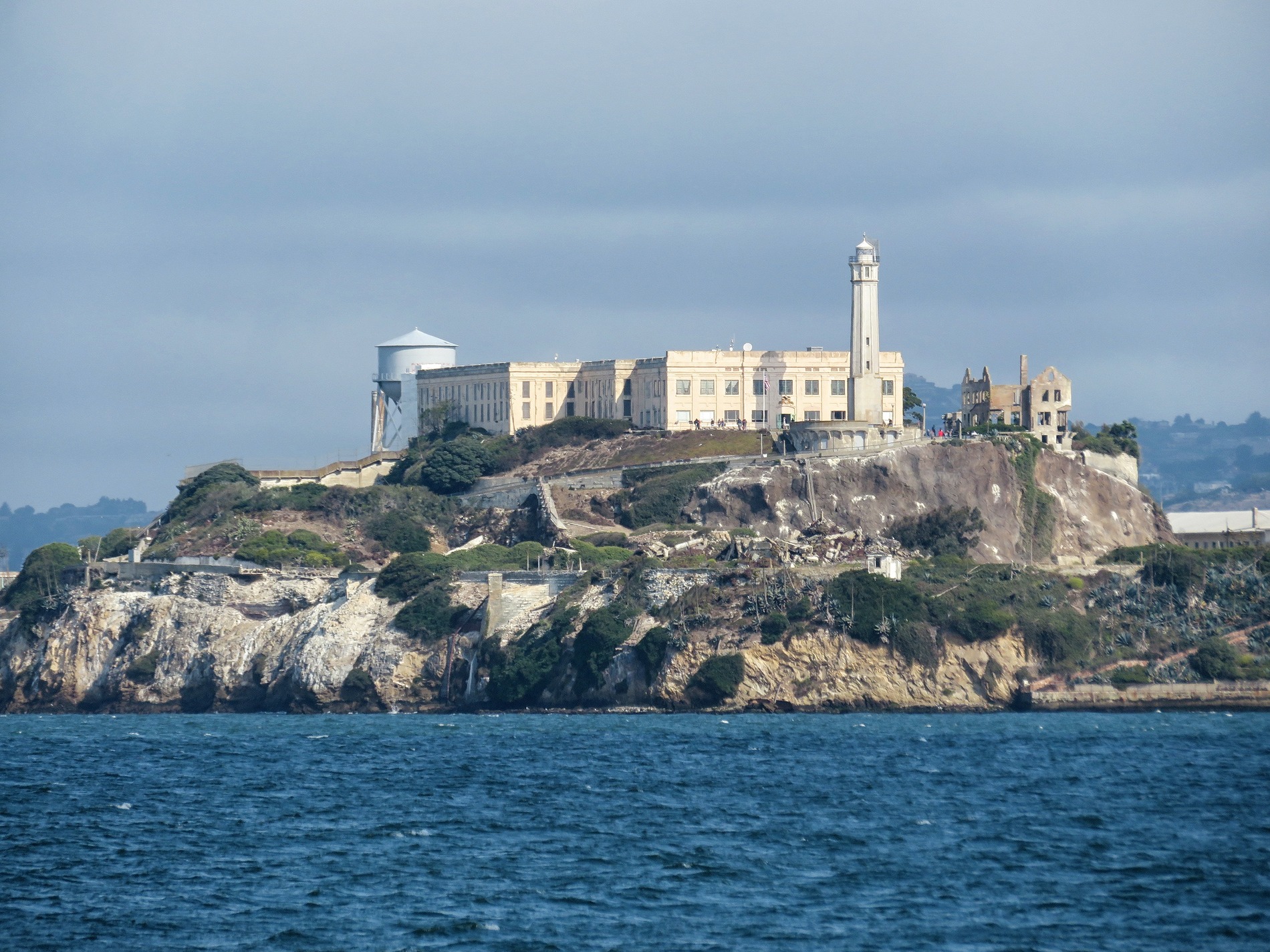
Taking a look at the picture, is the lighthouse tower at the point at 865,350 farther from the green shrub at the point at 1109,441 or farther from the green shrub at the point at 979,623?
the green shrub at the point at 979,623

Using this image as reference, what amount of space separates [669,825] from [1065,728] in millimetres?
31534

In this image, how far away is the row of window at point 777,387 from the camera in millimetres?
144250

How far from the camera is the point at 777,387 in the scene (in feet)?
474

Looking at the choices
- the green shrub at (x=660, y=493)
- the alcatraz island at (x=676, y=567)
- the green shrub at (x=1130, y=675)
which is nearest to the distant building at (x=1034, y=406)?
the alcatraz island at (x=676, y=567)

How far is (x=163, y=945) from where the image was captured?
44.8 meters

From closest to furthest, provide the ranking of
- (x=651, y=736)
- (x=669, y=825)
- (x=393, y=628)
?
(x=669, y=825), (x=651, y=736), (x=393, y=628)

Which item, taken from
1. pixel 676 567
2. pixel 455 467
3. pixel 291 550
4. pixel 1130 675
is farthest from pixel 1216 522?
pixel 291 550

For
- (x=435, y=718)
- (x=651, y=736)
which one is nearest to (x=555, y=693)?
(x=435, y=718)

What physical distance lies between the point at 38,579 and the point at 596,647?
45.9 meters

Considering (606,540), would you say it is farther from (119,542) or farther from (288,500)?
(119,542)

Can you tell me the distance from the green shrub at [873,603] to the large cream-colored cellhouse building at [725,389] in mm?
31985

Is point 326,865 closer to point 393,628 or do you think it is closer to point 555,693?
point 555,693

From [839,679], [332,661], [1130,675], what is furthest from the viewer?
[332,661]

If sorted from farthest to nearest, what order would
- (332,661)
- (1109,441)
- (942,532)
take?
(1109,441) < (942,532) < (332,661)
